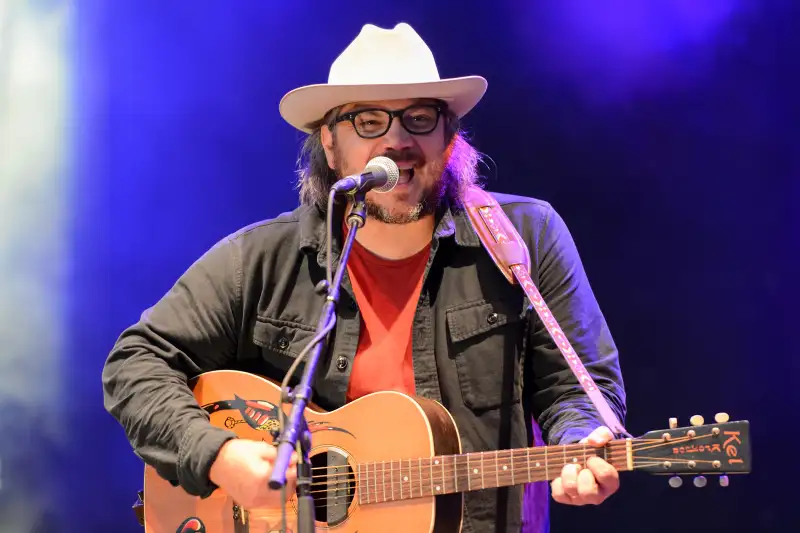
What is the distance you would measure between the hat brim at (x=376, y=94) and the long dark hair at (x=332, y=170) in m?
0.05

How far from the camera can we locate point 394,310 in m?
2.98

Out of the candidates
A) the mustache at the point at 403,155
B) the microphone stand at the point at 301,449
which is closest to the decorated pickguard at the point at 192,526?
the microphone stand at the point at 301,449

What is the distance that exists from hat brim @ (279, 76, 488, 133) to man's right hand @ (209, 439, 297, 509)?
1.21m

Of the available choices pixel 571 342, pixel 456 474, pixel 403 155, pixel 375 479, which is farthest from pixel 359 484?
pixel 403 155

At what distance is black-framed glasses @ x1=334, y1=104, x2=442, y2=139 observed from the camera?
287cm

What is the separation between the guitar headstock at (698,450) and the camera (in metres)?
2.07

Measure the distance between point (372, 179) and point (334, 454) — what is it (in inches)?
35.9

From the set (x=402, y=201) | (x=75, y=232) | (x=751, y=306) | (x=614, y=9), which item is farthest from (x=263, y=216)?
(x=751, y=306)

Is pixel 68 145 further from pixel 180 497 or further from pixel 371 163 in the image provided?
pixel 371 163

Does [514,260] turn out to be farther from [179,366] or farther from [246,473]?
[179,366]

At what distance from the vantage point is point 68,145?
430 cm

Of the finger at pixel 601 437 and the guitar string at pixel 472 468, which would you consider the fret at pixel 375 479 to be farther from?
the finger at pixel 601 437

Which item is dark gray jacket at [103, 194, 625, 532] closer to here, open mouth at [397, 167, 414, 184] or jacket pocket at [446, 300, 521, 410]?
jacket pocket at [446, 300, 521, 410]

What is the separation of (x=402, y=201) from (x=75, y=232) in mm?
2102
